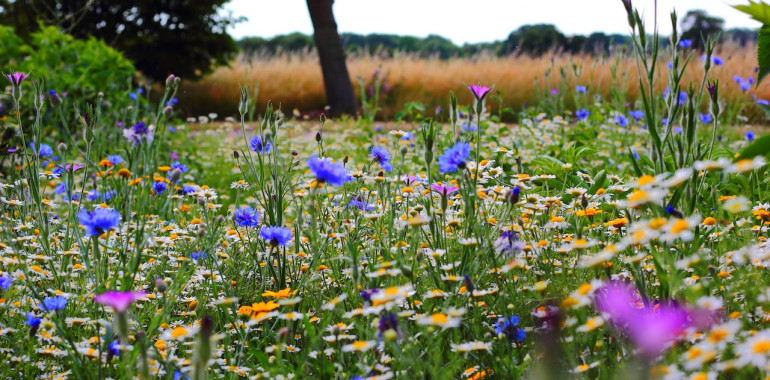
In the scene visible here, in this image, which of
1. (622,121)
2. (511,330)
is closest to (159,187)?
(511,330)

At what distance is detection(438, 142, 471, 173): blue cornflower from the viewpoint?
1715 mm

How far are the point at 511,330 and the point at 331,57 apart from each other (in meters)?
9.51

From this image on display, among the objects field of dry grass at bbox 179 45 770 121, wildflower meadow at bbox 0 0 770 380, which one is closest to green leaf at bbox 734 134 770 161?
wildflower meadow at bbox 0 0 770 380

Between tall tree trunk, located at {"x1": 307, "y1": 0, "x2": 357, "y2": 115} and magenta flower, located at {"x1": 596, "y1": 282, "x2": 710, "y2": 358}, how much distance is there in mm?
9300

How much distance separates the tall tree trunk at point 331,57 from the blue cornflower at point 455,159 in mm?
9144

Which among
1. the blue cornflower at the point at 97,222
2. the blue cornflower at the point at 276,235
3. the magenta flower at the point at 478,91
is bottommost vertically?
the blue cornflower at the point at 276,235

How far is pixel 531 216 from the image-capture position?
2326mm

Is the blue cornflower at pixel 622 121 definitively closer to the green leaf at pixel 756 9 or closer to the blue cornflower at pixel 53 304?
the green leaf at pixel 756 9

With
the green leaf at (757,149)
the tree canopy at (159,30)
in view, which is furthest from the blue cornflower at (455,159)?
the tree canopy at (159,30)

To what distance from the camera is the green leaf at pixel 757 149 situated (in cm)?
143

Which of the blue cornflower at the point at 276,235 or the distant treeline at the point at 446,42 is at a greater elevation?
the distant treeline at the point at 446,42

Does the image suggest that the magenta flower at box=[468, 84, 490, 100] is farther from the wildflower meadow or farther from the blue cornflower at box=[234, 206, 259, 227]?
the blue cornflower at box=[234, 206, 259, 227]

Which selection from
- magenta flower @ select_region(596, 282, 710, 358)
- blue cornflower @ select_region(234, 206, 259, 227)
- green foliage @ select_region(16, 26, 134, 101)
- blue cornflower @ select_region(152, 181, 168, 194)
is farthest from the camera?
green foliage @ select_region(16, 26, 134, 101)

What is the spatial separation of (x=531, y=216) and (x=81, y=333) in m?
1.52
